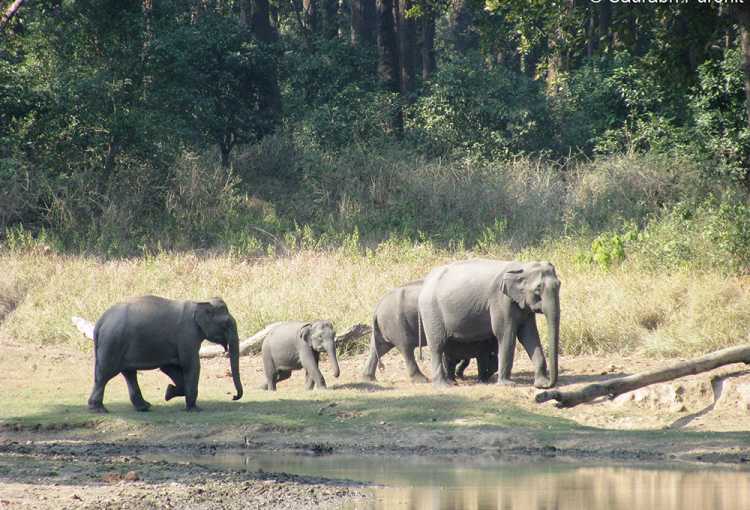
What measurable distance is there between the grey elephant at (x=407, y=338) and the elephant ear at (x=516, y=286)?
131cm

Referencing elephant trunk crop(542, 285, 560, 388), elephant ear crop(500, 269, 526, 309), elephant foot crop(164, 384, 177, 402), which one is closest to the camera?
elephant foot crop(164, 384, 177, 402)

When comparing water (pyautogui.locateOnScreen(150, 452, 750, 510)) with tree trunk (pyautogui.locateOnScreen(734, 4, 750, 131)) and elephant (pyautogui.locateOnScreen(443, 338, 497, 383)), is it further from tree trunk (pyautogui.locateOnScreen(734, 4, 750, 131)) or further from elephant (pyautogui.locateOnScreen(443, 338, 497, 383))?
tree trunk (pyautogui.locateOnScreen(734, 4, 750, 131))

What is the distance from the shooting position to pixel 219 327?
51.4 ft

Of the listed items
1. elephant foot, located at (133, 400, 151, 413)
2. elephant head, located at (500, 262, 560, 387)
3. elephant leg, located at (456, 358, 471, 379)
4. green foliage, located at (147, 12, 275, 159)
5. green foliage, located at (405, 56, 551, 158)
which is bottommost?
elephant leg, located at (456, 358, 471, 379)

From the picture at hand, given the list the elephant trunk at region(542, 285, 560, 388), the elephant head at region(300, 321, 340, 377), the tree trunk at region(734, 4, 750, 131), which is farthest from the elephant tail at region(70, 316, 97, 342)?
the tree trunk at region(734, 4, 750, 131)

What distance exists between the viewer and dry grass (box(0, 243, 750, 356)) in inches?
782

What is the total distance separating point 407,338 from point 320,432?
3593 millimetres

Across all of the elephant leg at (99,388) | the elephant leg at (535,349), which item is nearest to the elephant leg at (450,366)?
the elephant leg at (535,349)

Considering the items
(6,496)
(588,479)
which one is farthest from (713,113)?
(6,496)

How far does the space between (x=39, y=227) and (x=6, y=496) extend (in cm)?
1964

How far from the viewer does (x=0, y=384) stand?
61.7 ft

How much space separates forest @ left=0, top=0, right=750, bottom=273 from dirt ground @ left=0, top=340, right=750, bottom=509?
7.54m

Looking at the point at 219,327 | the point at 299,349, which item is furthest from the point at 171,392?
the point at 299,349

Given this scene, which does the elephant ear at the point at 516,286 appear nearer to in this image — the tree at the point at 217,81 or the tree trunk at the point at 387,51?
the tree at the point at 217,81
